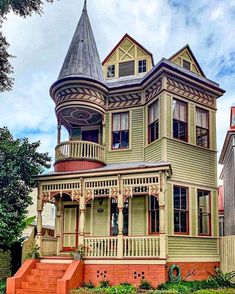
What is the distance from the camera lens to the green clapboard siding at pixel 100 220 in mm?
18828

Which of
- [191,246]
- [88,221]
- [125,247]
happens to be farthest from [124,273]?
[88,221]

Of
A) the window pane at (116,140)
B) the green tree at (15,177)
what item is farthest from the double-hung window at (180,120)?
the green tree at (15,177)

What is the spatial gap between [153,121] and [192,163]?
2768 mm

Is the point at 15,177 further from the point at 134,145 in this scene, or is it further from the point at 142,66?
the point at 142,66

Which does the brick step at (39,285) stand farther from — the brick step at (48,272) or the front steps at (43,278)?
the brick step at (48,272)

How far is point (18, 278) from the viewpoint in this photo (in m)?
15.6

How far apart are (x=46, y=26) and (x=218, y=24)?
861 centimetres

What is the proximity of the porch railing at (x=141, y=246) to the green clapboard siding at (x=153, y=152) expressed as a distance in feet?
12.8

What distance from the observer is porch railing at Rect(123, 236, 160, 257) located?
1571 centimetres

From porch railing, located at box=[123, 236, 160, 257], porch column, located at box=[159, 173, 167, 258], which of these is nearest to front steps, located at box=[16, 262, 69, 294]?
porch railing, located at box=[123, 236, 160, 257]

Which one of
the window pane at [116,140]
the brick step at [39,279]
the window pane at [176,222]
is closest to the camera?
the brick step at [39,279]

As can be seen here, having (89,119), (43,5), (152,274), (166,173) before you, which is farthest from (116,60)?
(152,274)

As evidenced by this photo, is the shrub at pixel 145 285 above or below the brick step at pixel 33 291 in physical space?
above

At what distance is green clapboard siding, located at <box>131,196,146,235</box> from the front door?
118 inches
